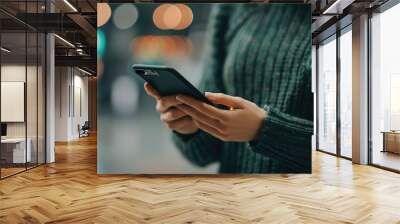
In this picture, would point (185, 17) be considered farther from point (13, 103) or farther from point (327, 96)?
point (327, 96)

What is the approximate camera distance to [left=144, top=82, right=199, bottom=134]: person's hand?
6371 mm

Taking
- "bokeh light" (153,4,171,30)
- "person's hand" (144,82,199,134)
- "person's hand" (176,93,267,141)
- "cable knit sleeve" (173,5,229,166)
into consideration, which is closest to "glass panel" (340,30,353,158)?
"person's hand" (176,93,267,141)

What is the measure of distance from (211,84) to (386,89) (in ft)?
12.4

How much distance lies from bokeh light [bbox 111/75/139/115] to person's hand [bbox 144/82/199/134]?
23 cm

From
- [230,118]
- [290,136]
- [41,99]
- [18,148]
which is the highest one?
[41,99]

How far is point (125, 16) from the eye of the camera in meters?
6.56

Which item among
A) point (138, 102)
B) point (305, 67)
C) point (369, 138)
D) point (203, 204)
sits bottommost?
point (203, 204)

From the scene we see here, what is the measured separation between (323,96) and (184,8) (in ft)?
20.8

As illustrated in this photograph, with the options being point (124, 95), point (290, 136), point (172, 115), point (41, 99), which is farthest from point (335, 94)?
point (41, 99)

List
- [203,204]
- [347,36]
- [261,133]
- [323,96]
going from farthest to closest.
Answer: [323,96], [347,36], [261,133], [203,204]

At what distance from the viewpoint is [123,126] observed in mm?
6543

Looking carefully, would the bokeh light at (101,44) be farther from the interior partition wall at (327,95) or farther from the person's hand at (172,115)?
the interior partition wall at (327,95)

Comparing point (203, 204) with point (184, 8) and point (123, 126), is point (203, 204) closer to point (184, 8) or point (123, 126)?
point (123, 126)

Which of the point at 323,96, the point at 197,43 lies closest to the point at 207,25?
the point at 197,43
